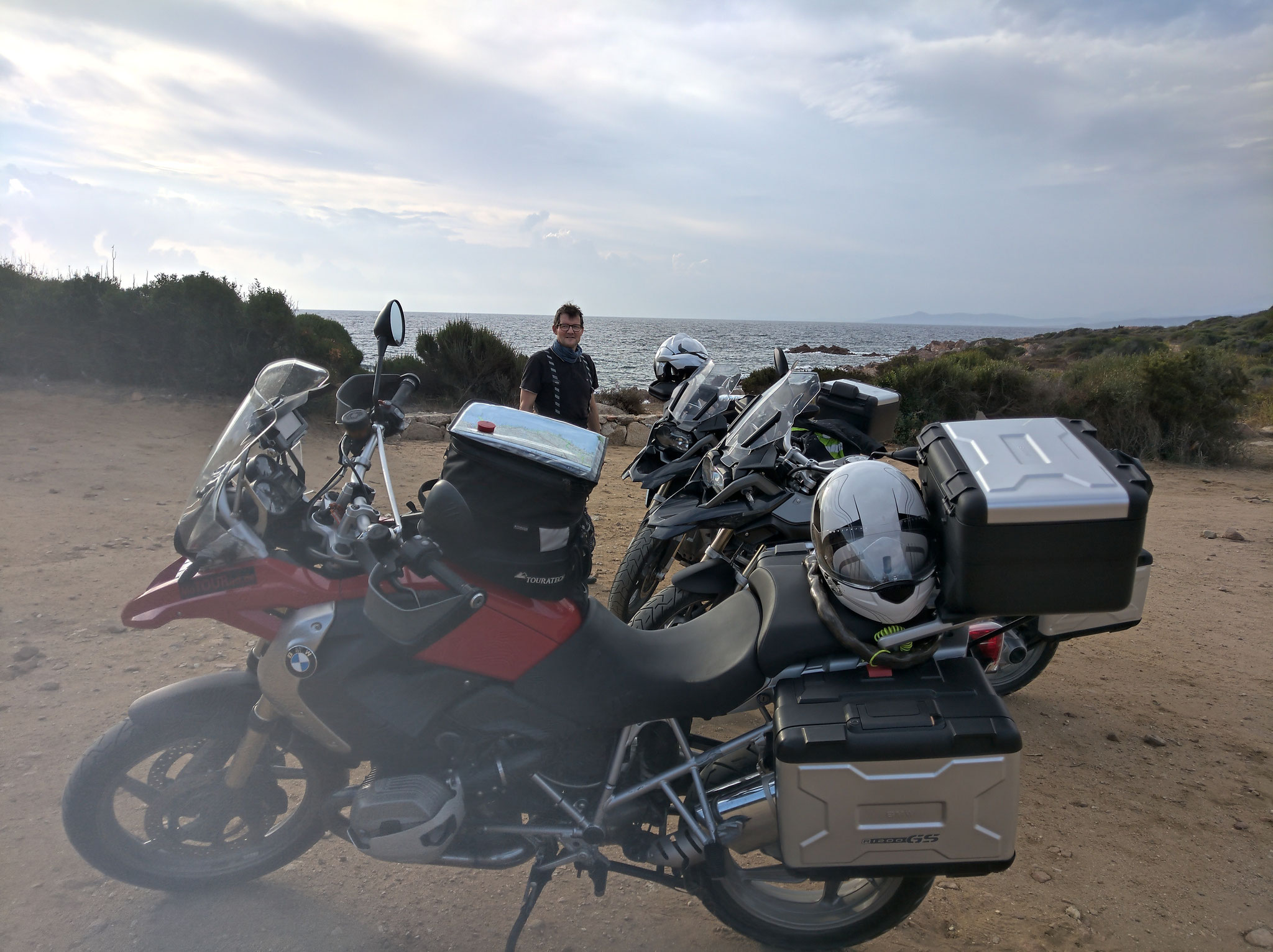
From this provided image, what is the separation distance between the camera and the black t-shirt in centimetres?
535

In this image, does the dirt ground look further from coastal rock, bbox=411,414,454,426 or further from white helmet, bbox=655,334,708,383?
coastal rock, bbox=411,414,454,426

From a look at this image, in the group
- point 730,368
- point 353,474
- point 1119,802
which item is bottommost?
point 1119,802

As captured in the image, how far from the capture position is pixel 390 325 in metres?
2.02

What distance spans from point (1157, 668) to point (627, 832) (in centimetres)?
364

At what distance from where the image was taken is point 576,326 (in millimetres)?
5504

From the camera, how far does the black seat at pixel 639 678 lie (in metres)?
1.94

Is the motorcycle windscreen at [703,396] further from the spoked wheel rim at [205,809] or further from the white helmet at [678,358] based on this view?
the spoked wheel rim at [205,809]

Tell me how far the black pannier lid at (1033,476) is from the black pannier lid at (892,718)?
1.44 feet

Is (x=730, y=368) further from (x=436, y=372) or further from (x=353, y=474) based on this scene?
(x=436, y=372)

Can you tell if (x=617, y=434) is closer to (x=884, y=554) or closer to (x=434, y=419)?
(x=434, y=419)

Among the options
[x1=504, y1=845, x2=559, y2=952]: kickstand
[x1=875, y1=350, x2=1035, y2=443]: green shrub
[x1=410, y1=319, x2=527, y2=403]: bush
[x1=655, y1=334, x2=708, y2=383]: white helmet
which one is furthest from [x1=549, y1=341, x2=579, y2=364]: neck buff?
[x1=410, y1=319, x2=527, y2=403]: bush

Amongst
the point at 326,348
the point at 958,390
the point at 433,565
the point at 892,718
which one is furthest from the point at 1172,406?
the point at 326,348

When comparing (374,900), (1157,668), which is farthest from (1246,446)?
(374,900)

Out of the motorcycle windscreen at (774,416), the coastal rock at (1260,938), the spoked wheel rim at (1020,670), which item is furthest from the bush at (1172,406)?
the coastal rock at (1260,938)
